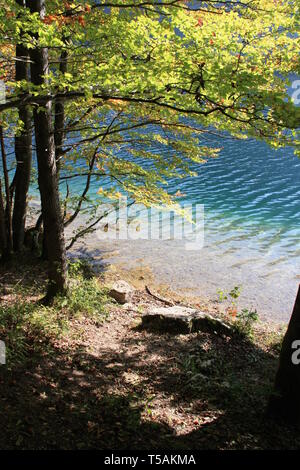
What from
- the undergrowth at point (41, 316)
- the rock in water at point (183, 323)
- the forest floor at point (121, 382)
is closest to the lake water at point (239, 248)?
the rock in water at point (183, 323)

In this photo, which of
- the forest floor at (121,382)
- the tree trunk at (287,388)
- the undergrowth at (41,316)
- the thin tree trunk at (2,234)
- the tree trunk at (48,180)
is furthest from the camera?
the thin tree trunk at (2,234)

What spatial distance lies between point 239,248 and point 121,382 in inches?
474

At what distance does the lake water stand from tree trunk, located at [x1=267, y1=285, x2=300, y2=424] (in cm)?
639

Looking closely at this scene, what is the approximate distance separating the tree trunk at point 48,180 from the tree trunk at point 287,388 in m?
5.82

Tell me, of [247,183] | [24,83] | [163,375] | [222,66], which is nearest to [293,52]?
[222,66]

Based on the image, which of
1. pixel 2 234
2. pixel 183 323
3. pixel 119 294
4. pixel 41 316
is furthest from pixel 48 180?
pixel 183 323

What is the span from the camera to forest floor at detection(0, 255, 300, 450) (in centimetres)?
586

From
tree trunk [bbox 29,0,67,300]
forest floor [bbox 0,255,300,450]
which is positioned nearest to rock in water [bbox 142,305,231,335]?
forest floor [bbox 0,255,300,450]

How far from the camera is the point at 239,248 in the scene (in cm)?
1831

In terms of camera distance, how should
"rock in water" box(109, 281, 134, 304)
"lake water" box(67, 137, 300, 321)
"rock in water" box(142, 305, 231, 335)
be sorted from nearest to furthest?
1. "rock in water" box(142, 305, 231, 335)
2. "rock in water" box(109, 281, 134, 304)
3. "lake water" box(67, 137, 300, 321)

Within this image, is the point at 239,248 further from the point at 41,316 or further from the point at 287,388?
the point at 287,388

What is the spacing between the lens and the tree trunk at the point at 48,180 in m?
8.26

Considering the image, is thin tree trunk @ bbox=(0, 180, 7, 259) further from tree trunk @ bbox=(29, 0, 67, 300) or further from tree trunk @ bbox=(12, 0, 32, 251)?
tree trunk @ bbox=(29, 0, 67, 300)

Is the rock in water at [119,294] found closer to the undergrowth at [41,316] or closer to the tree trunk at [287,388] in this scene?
the undergrowth at [41,316]
